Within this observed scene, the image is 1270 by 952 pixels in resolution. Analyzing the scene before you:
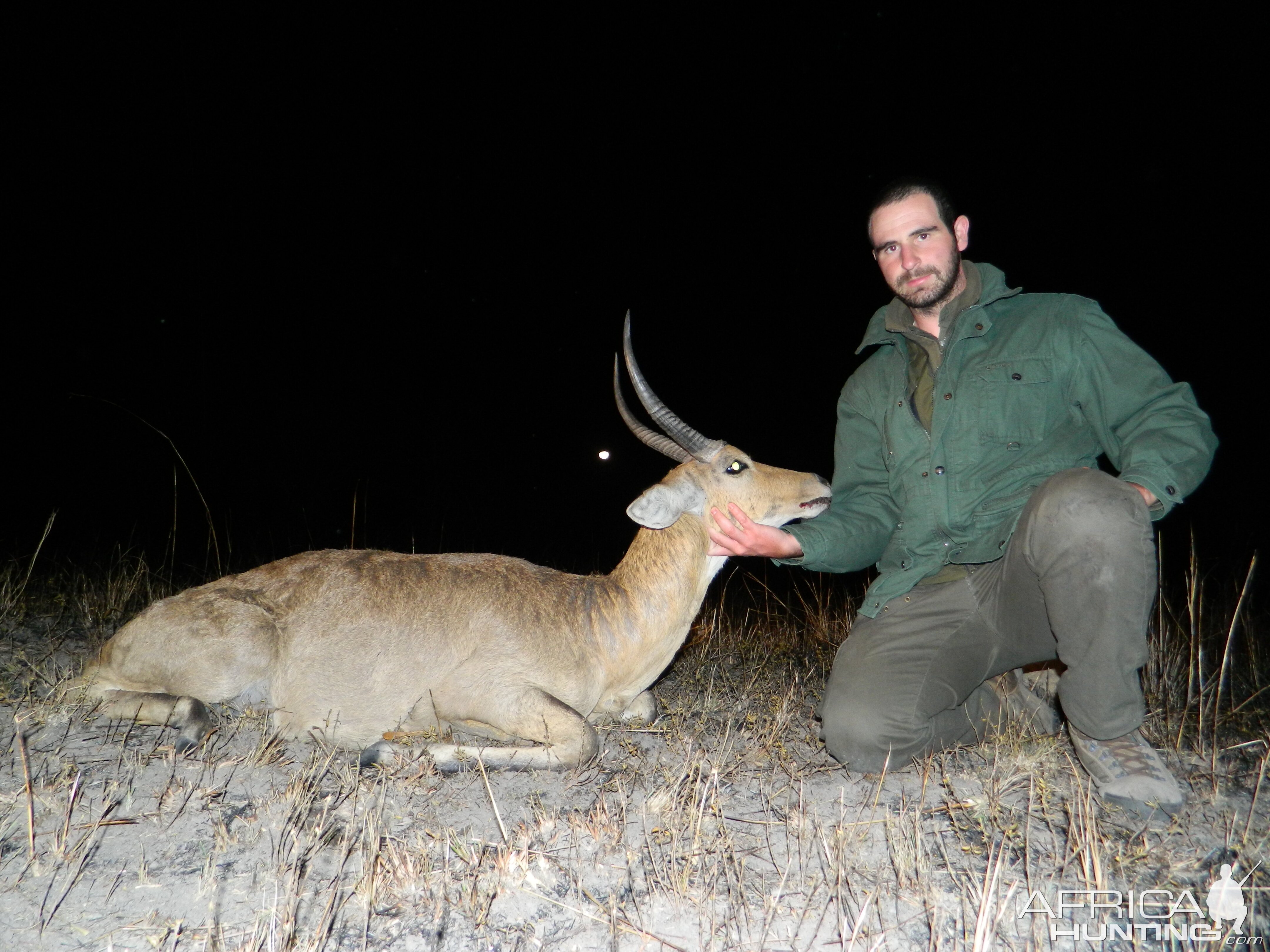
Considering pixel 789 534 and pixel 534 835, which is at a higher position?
pixel 789 534

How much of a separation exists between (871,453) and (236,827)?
11.6ft

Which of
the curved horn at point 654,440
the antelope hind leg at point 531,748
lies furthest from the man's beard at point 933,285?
the antelope hind leg at point 531,748

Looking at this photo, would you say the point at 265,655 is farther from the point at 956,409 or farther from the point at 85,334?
the point at 85,334

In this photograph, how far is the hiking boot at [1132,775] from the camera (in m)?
3.27

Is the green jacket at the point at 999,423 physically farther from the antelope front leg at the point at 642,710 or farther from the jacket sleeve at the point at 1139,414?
the antelope front leg at the point at 642,710

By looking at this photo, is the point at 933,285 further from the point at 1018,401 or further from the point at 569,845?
the point at 569,845

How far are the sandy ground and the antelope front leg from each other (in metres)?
0.43

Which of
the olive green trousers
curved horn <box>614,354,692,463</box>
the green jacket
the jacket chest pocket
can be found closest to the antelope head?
curved horn <box>614,354,692,463</box>

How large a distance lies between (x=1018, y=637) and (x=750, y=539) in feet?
4.49

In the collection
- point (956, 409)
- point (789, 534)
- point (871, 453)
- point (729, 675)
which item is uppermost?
point (956, 409)

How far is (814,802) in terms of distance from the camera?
3.33 m

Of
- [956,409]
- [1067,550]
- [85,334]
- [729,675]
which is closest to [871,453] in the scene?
[956,409]

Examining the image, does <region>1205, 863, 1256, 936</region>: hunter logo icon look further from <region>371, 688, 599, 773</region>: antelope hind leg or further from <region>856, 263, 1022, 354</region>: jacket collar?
<region>856, 263, 1022, 354</region>: jacket collar

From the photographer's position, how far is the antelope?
3.98 metres
